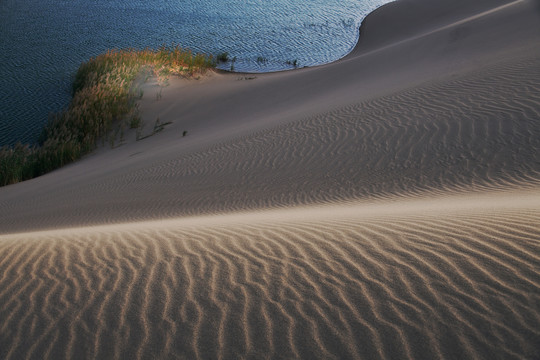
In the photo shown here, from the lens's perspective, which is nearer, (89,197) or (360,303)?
(360,303)

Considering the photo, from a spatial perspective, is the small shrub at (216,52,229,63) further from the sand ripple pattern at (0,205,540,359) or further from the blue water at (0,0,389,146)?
the sand ripple pattern at (0,205,540,359)

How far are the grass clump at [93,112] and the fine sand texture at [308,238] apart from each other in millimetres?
1215

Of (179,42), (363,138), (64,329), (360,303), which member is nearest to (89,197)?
(363,138)

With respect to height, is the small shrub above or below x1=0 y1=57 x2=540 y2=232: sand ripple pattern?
above

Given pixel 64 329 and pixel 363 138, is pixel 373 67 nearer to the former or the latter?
pixel 363 138

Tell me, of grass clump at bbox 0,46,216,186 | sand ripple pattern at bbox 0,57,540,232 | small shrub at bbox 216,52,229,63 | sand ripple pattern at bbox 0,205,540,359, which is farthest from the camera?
small shrub at bbox 216,52,229,63

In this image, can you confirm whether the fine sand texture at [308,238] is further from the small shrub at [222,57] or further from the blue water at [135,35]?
the small shrub at [222,57]

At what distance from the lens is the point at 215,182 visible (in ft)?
24.6

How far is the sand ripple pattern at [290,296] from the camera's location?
7.13 ft

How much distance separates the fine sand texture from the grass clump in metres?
1.21

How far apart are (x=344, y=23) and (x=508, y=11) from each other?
1163 cm

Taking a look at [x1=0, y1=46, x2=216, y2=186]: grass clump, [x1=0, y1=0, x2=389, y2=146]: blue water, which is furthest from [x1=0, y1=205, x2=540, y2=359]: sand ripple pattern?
[x1=0, y1=0, x2=389, y2=146]: blue water

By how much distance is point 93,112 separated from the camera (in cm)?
1359

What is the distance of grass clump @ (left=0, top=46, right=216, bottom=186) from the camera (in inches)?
445
